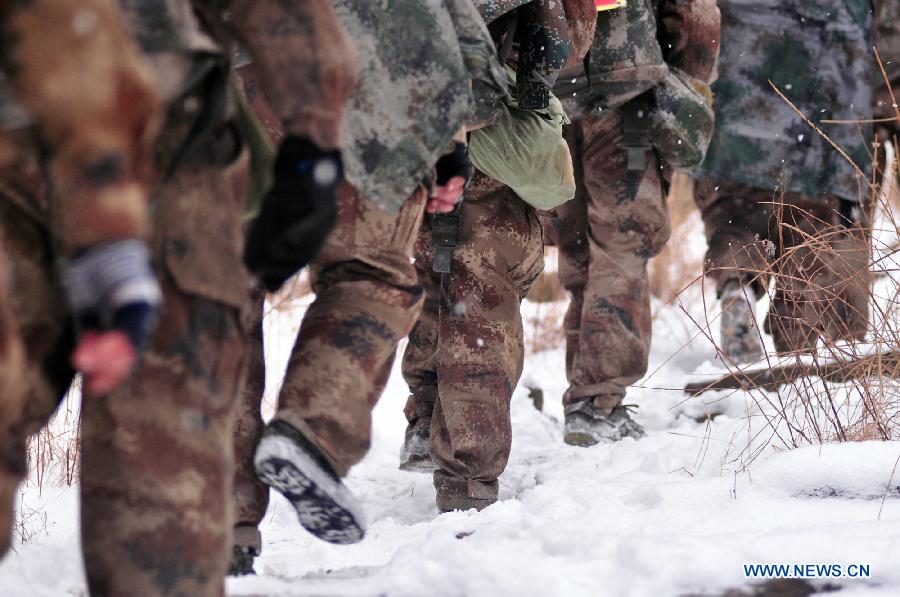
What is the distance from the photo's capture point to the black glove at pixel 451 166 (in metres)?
2.35

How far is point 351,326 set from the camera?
2105mm

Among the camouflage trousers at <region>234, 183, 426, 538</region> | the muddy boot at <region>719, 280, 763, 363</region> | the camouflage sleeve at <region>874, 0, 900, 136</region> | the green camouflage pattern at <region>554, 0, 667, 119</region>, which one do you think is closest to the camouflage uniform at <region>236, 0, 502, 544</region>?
the camouflage trousers at <region>234, 183, 426, 538</region>

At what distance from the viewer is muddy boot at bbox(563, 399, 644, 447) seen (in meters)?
4.27

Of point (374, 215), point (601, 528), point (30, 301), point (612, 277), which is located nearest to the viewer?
point (30, 301)

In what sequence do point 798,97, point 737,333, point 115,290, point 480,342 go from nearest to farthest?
point 115,290 → point 480,342 → point 798,97 → point 737,333

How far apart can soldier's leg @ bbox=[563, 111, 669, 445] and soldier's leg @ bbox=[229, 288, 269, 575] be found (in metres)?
2.10

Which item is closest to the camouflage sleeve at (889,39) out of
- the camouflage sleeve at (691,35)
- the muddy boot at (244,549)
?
the camouflage sleeve at (691,35)

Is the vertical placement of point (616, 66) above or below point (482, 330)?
above

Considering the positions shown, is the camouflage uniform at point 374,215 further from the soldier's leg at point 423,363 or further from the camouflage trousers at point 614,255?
the camouflage trousers at point 614,255

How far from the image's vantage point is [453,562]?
80.7 inches

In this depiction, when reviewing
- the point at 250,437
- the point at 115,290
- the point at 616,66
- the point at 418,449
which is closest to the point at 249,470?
the point at 250,437

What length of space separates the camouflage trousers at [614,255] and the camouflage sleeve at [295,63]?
268 centimetres

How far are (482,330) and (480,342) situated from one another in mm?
38

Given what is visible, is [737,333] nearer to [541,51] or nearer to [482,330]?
[482,330]
